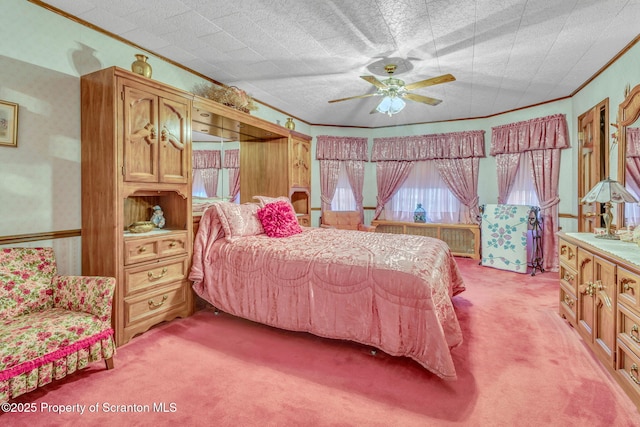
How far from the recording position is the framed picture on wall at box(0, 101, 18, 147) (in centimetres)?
228

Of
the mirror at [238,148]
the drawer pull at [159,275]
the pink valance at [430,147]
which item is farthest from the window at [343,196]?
the drawer pull at [159,275]

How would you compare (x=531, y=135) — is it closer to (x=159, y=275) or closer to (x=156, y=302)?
(x=159, y=275)

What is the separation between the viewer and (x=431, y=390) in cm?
201

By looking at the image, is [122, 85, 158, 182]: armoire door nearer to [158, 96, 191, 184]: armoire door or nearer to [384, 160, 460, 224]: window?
[158, 96, 191, 184]: armoire door

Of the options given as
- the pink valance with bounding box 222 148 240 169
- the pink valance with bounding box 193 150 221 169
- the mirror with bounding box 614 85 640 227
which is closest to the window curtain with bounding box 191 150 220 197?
the pink valance with bounding box 193 150 221 169

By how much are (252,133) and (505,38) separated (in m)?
3.11

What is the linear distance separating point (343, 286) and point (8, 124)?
2.67 metres

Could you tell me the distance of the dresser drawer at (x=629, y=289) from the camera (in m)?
1.82

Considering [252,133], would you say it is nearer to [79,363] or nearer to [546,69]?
[79,363]

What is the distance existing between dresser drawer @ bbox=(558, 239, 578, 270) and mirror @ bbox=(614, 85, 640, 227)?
501mm

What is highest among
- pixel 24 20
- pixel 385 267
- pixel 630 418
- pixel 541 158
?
pixel 24 20

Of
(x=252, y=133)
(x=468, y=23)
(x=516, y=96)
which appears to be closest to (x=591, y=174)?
(x=516, y=96)

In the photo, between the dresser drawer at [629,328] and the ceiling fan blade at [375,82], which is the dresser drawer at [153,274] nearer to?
the ceiling fan blade at [375,82]

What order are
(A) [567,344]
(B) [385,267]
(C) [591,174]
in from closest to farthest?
(B) [385,267] < (A) [567,344] < (C) [591,174]
